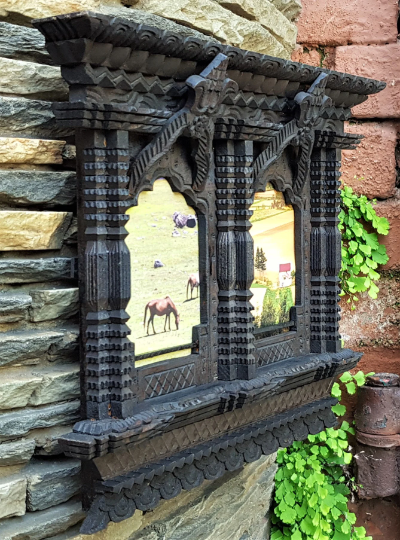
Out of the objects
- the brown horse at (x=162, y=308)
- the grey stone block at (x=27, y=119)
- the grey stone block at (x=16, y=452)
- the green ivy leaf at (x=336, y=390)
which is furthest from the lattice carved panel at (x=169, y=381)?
the green ivy leaf at (x=336, y=390)

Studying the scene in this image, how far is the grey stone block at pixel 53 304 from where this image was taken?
2619 mm

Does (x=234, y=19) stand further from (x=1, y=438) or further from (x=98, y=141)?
(x=1, y=438)

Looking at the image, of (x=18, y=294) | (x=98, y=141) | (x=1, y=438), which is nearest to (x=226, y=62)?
(x=98, y=141)

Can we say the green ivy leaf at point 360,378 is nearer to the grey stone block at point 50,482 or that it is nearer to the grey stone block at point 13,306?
the grey stone block at point 50,482

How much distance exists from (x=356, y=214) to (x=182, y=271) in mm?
2142

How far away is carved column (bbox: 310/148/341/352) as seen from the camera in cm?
366

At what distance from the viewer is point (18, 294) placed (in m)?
2.59

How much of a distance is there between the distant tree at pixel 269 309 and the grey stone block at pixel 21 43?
51.9 inches

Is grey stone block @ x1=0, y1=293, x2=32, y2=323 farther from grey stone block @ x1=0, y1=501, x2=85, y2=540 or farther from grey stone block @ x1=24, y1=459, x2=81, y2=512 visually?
grey stone block @ x1=0, y1=501, x2=85, y2=540

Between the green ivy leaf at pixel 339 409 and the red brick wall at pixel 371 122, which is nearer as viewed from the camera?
the red brick wall at pixel 371 122

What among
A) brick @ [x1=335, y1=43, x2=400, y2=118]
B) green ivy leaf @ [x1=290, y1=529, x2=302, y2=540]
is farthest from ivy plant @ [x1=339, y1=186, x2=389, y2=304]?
green ivy leaf @ [x1=290, y1=529, x2=302, y2=540]

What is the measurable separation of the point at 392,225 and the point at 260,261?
1.78 metres

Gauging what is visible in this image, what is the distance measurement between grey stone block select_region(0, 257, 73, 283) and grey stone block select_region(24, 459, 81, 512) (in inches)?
23.2

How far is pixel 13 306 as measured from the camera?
2.54 meters
